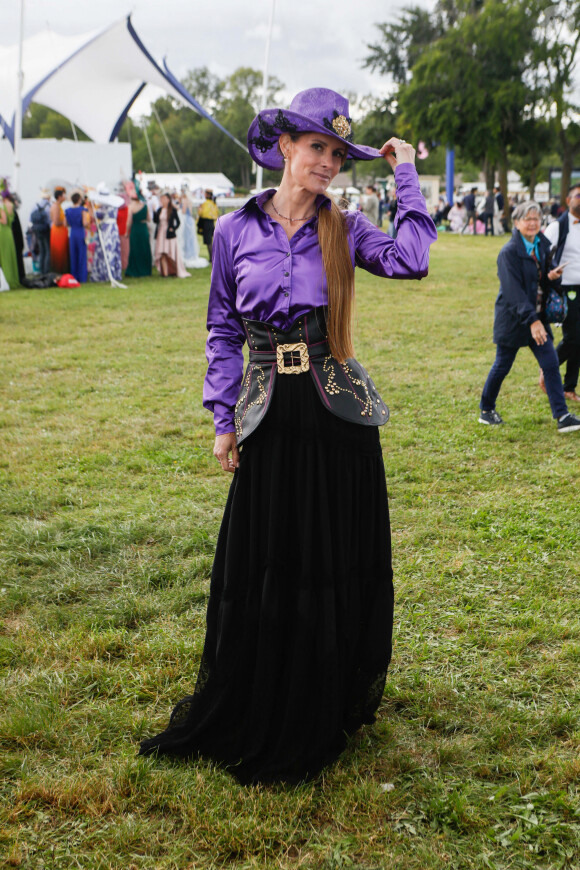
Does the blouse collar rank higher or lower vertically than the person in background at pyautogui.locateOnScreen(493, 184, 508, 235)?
lower

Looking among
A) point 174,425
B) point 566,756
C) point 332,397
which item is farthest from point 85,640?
point 174,425

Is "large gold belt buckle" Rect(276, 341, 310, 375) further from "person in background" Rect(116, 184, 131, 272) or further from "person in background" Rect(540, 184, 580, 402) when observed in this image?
"person in background" Rect(116, 184, 131, 272)

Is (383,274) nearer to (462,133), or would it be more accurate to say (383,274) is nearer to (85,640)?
(85,640)

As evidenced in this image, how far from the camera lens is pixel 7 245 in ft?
52.7

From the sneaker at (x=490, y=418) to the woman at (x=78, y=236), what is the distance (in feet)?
39.5

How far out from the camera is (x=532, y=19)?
36781 mm

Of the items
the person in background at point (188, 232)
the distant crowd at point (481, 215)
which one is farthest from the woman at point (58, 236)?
the distant crowd at point (481, 215)

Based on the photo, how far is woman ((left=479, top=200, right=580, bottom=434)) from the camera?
6203 mm

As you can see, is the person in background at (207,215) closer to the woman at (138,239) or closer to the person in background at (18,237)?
the woman at (138,239)

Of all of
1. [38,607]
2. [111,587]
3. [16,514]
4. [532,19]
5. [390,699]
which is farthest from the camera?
[532,19]

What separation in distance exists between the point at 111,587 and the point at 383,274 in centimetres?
246

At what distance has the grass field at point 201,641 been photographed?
2.47 meters

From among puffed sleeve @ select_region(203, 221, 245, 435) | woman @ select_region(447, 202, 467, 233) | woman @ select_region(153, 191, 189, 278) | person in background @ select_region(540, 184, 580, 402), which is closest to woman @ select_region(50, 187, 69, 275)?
woman @ select_region(153, 191, 189, 278)

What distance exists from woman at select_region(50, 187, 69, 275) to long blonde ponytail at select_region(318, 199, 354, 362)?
49.9ft
